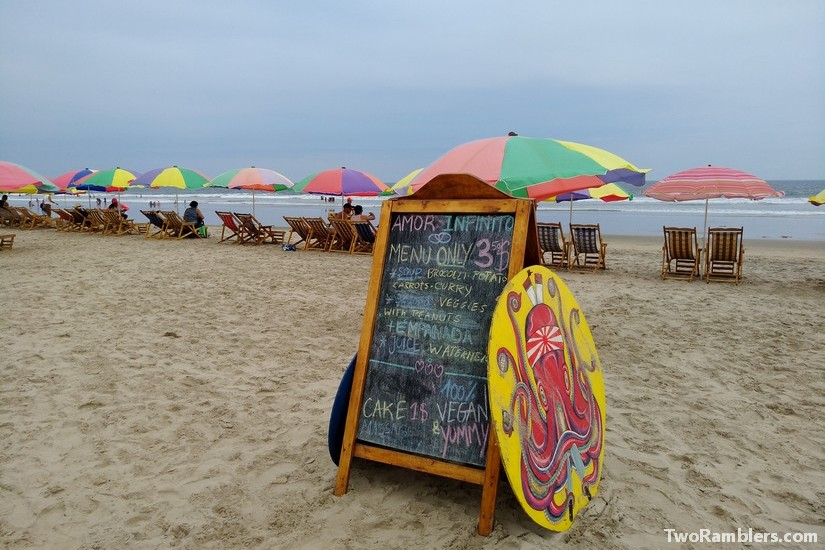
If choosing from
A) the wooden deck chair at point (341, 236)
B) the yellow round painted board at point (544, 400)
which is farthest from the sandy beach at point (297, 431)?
the wooden deck chair at point (341, 236)

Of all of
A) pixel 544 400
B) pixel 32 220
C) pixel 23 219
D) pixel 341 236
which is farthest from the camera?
pixel 23 219

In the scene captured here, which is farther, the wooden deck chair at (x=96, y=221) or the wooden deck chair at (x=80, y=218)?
the wooden deck chair at (x=80, y=218)

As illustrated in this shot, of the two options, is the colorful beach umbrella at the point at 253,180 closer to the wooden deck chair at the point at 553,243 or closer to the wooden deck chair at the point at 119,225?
the wooden deck chair at the point at 119,225

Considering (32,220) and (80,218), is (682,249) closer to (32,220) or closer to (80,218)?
(80,218)

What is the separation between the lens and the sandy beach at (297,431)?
2.45 metres

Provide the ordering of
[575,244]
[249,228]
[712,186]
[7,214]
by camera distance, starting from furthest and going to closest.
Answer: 1. [7,214]
2. [249,228]
3. [575,244]
4. [712,186]

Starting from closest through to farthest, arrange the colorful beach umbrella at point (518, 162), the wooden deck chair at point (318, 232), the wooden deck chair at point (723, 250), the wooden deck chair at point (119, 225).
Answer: the colorful beach umbrella at point (518, 162), the wooden deck chair at point (723, 250), the wooden deck chair at point (318, 232), the wooden deck chair at point (119, 225)

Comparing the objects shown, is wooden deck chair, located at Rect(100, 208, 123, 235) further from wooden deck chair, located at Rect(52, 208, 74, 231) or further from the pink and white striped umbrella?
the pink and white striped umbrella

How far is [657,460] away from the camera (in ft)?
9.99

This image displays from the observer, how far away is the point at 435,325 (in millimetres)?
2648

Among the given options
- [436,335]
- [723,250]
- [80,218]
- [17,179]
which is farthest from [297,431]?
[80,218]

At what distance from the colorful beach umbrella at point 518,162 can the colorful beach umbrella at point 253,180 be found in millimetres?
10899

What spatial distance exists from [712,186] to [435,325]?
763 centimetres

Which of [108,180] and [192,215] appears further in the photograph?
[108,180]
